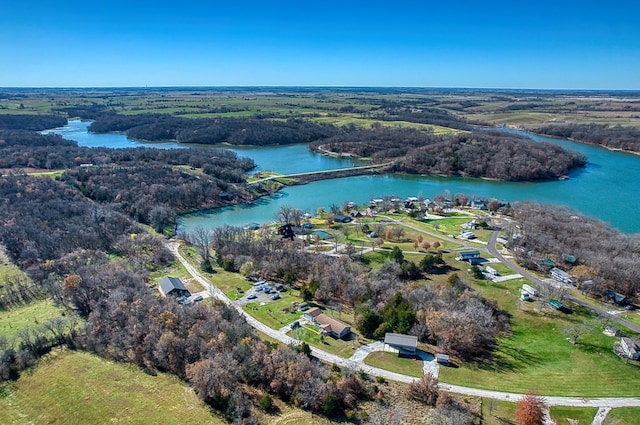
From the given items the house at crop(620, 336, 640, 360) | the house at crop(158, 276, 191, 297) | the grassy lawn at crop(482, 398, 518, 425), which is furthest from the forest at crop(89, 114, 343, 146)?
the grassy lawn at crop(482, 398, 518, 425)

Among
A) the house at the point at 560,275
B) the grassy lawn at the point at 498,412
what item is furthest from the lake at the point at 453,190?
the grassy lawn at the point at 498,412

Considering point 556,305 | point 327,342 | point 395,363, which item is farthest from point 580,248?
point 327,342

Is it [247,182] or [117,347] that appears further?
[247,182]

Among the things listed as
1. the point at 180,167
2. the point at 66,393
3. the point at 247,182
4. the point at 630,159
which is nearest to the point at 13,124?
the point at 180,167

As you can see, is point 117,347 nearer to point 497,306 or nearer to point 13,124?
point 497,306

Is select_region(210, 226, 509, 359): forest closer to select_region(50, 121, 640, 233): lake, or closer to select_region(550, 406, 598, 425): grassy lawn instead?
select_region(550, 406, 598, 425): grassy lawn

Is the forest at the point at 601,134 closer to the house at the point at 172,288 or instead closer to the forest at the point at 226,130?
the forest at the point at 226,130
